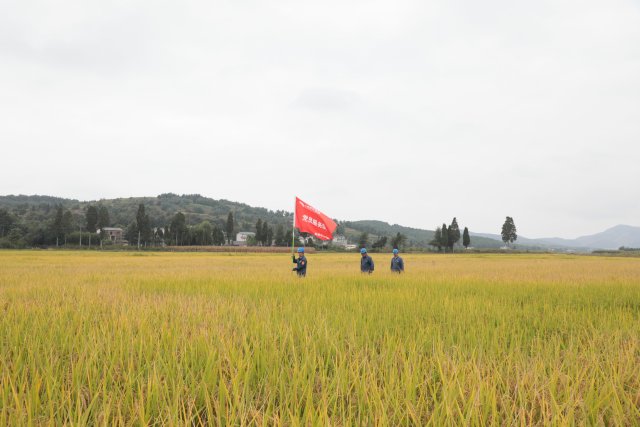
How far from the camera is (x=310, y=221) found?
516 inches

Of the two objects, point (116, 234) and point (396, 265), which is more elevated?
point (116, 234)

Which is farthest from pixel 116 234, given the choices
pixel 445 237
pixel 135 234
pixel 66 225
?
pixel 445 237

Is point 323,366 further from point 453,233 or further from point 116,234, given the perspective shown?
point 116,234

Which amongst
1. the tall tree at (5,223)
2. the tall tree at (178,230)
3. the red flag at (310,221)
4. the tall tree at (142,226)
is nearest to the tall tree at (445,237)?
the tall tree at (178,230)

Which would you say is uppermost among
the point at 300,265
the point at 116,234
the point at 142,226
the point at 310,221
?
the point at 142,226

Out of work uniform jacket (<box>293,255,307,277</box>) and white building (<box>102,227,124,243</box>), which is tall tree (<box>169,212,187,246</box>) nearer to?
white building (<box>102,227,124,243</box>)

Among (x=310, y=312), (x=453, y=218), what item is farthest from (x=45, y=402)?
(x=453, y=218)

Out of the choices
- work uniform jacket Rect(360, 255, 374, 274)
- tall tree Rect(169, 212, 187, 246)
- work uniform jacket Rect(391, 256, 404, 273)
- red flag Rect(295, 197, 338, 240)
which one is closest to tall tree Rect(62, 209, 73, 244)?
tall tree Rect(169, 212, 187, 246)

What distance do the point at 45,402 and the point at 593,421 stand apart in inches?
129

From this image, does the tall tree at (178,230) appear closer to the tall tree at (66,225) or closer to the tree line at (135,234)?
the tree line at (135,234)

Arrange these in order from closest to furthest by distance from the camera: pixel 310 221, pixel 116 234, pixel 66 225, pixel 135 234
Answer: pixel 310 221, pixel 66 225, pixel 135 234, pixel 116 234

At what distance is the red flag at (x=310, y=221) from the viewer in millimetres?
12875

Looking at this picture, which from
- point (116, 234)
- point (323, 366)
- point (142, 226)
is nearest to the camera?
point (323, 366)

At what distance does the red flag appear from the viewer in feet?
42.2
